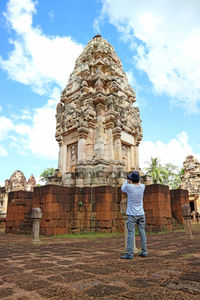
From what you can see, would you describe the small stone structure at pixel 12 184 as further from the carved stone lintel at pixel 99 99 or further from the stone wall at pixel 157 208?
the stone wall at pixel 157 208

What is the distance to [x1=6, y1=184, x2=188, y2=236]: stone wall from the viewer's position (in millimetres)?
9361

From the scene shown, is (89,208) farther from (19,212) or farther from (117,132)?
(117,132)

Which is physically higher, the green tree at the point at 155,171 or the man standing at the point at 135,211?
the green tree at the point at 155,171

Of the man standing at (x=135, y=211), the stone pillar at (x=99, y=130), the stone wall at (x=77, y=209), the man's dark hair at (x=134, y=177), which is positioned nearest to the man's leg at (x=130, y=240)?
the man standing at (x=135, y=211)

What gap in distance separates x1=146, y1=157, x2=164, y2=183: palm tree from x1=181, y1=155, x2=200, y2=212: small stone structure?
16.9 feet

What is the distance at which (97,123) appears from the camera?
12.7 m

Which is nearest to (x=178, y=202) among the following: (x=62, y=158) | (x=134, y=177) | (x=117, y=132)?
(x=117, y=132)

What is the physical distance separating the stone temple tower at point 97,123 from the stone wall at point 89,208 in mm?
1073

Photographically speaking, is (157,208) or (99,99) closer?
(157,208)

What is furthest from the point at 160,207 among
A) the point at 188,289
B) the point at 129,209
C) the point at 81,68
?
the point at 81,68

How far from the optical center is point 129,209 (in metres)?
4.23

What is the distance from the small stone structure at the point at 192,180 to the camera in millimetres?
26681

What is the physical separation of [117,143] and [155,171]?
77.9 ft

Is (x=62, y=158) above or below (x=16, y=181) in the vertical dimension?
below
